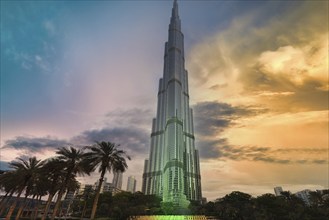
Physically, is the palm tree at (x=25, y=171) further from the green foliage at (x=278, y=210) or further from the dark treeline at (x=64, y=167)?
the green foliage at (x=278, y=210)

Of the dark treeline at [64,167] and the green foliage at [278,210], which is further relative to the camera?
the green foliage at [278,210]

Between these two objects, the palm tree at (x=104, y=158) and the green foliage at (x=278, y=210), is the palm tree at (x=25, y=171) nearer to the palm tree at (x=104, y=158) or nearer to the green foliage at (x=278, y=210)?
the palm tree at (x=104, y=158)

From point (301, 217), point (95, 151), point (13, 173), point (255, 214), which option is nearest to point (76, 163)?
point (95, 151)

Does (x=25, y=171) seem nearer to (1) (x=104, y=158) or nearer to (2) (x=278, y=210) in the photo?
(1) (x=104, y=158)

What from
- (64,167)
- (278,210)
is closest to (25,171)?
(64,167)

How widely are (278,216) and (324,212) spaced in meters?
12.9

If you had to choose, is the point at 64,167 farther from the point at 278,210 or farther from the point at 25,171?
the point at 278,210

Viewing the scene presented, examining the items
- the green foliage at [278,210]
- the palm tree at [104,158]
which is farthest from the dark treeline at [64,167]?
the green foliage at [278,210]

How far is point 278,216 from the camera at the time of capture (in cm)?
6981

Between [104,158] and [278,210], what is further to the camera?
[278,210]

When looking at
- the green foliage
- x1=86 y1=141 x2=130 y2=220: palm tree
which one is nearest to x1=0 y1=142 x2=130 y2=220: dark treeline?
x1=86 y1=141 x2=130 y2=220: palm tree

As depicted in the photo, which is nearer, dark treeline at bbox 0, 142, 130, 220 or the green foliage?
dark treeline at bbox 0, 142, 130, 220

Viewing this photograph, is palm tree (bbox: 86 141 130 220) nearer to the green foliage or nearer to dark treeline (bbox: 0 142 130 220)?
dark treeline (bbox: 0 142 130 220)

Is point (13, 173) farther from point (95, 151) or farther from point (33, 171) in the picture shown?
point (95, 151)
